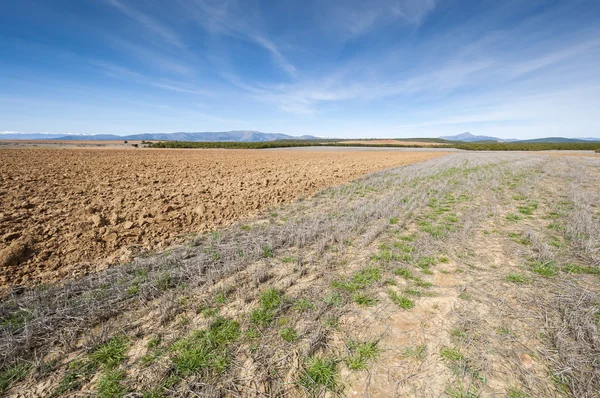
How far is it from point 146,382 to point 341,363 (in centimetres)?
232

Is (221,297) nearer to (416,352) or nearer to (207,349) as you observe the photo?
(207,349)

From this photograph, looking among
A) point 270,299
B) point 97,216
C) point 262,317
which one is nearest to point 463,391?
point 262,317

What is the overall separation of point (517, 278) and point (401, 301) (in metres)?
2.70

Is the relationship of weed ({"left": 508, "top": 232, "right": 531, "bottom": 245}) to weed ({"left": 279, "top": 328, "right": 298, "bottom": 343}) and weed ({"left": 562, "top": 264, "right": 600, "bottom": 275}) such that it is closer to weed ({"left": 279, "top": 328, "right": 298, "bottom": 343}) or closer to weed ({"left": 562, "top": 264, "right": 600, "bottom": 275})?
weed ({"left": 562, "top": 264, "right": 600, "bottom": 275})

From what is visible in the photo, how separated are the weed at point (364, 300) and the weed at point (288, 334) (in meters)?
1.31

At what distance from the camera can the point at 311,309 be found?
3.98 metres

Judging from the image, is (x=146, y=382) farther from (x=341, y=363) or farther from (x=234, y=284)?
(x=341, y=363)

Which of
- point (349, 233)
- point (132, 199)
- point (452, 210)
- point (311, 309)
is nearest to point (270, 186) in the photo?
point (132, 199)

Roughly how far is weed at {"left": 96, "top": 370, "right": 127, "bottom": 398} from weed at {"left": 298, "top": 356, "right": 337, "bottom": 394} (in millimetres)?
2012

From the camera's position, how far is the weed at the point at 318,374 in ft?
9.05

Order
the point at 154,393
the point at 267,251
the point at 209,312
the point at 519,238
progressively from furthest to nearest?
the point at 519,238 < the point at 267,251 < the point at 209,312 < the point at 154,393

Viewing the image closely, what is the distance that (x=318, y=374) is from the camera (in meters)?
2.89

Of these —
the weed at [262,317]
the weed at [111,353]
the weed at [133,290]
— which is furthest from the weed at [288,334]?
the weed at [133,290]

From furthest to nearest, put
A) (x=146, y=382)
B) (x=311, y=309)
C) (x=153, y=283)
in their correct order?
(x=153, y=283)
(x=311, y=309)
(x=146, y=382)
